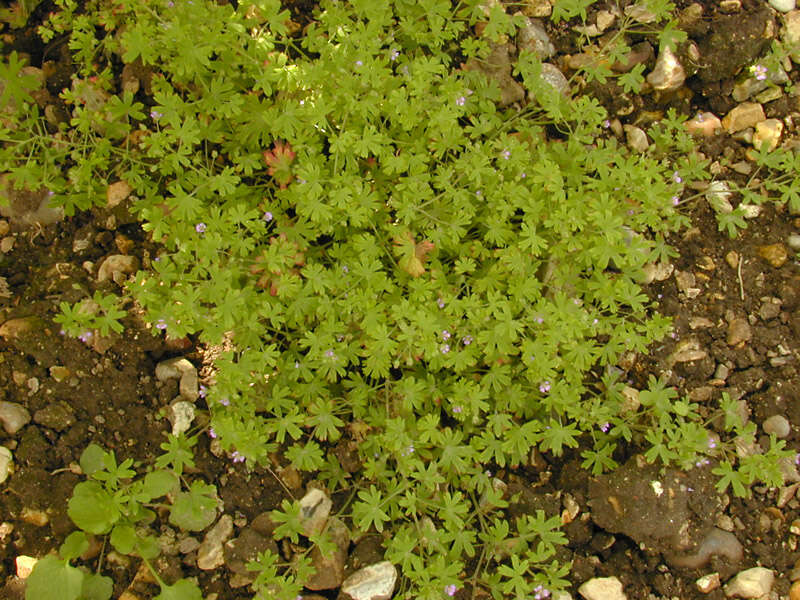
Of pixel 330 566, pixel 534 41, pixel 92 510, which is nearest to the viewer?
pixel 92 510

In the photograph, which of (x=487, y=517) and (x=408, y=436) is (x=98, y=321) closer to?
(x=408, y=436)

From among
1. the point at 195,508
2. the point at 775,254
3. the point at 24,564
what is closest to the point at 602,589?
the point at 195,508

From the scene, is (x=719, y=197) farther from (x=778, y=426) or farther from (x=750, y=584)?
(x=750, y=584)

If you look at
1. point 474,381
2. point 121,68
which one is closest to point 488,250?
point 474,381

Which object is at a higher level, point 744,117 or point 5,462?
point 744,117

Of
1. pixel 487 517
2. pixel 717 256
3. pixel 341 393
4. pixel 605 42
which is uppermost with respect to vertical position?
pixel 605 42

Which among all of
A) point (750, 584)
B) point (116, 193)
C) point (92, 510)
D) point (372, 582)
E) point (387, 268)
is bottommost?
point (750, 584)
